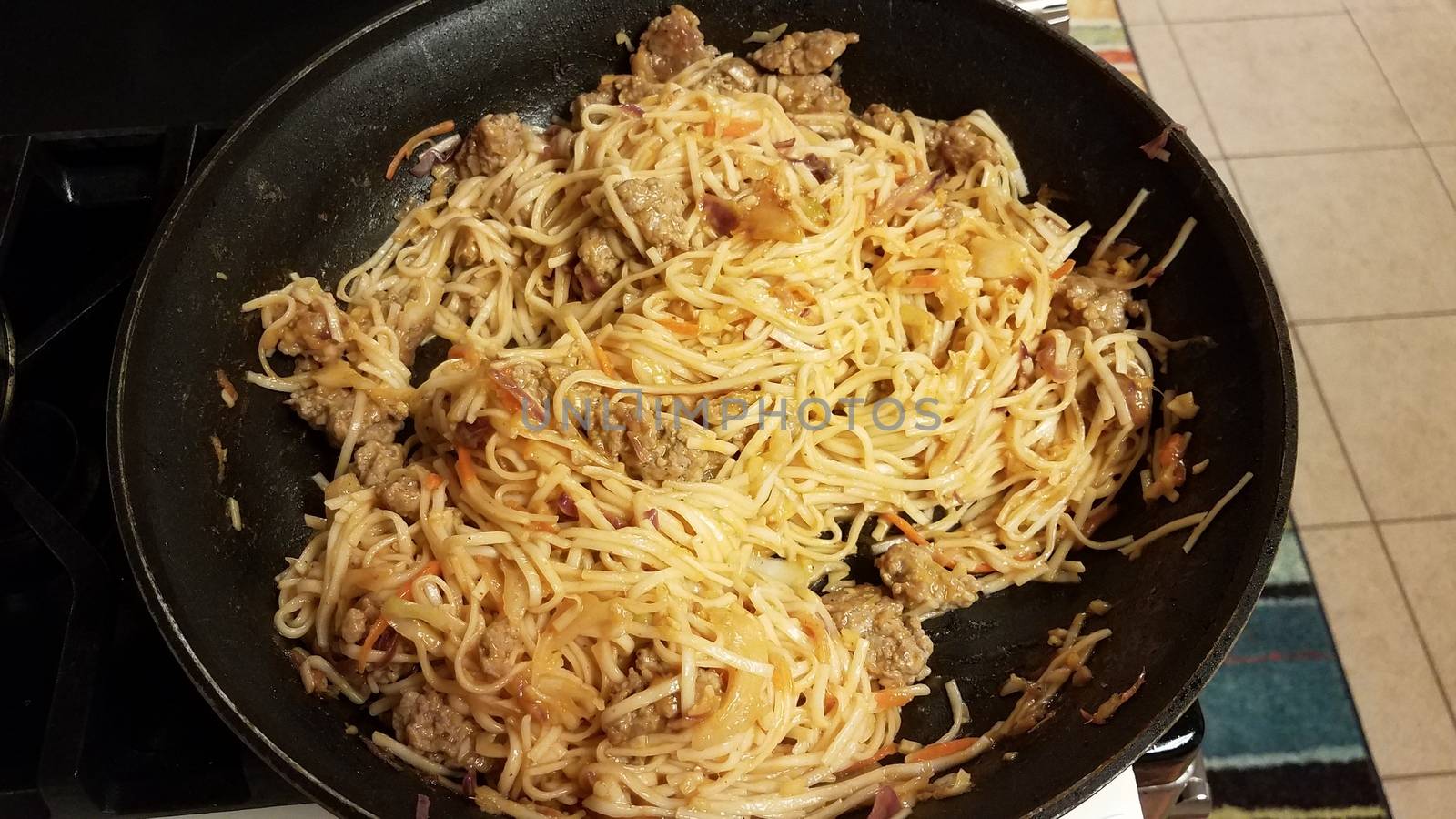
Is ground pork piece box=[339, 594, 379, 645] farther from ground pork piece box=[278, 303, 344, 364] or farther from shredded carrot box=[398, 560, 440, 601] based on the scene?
ground pork piece box=[278, 303, 344, 364]

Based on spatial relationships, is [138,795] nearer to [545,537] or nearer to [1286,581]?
[545,537]

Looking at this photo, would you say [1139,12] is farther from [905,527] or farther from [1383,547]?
[905,527]

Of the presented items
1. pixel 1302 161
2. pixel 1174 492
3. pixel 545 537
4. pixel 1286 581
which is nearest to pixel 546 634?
pixel 545 537

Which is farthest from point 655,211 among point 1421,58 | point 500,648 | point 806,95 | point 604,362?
point 1421,58

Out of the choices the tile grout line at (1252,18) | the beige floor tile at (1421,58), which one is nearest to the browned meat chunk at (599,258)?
the tile grout line at (1252,18)

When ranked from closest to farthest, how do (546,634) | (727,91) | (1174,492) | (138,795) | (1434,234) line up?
1. (138,795)
2. (546,634)
3. (1174,492)
4. (727,91)
5. (1434,234)

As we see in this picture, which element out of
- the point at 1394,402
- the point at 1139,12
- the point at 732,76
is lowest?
the point at 1394,402
